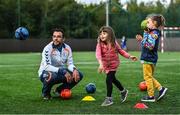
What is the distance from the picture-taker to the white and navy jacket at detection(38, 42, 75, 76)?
29.0 ft

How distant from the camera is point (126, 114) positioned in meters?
7.04

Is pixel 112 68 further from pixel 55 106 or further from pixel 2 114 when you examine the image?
pixel 2 114

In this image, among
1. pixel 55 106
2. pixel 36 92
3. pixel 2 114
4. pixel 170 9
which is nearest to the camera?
pixel 2 114

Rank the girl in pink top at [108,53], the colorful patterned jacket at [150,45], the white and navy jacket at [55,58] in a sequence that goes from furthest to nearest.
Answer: the white and navy jacket at [55,58], the colorful patterned jacket at [150,45], the girl in pink top at [108,53]

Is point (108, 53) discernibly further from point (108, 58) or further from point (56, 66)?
point (56, 66)

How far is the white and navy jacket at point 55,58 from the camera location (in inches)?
348

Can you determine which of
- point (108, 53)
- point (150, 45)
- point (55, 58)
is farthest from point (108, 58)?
point (55, 58)

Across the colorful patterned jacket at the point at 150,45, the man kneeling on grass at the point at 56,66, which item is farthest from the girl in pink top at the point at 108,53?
the man kneeling on grass at the point at 56,66

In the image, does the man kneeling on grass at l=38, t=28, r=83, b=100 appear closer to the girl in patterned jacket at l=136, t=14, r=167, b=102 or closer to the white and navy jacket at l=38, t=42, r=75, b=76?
the white and navy jacket at l=38, t=42, r=75, b=76

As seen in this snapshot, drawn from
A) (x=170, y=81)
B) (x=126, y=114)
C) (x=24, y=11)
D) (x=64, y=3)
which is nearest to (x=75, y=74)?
(x=126, y=114)

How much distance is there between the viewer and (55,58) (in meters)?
8.98

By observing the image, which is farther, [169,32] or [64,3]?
[64,3]

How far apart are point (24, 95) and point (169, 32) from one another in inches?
1518

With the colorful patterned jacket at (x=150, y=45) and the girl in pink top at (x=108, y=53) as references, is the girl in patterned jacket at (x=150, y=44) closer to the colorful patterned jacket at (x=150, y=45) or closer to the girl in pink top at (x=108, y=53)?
the colorful patterned jacket at (x=150, y=45)
